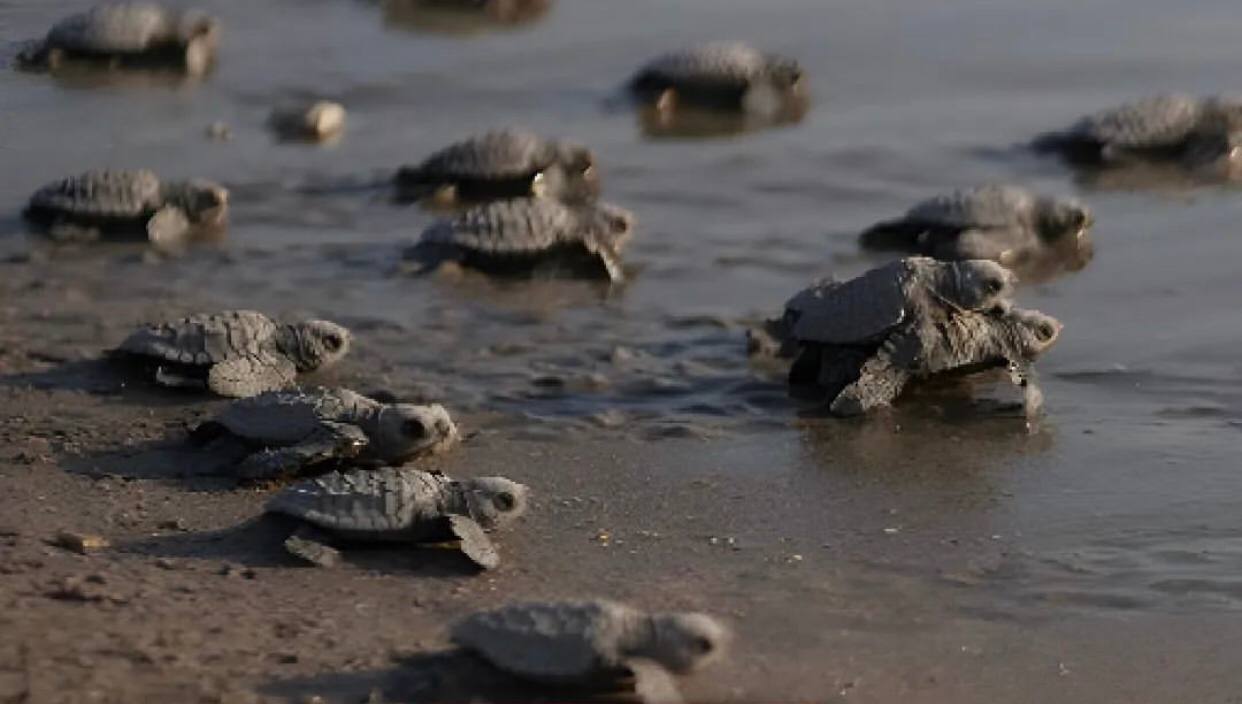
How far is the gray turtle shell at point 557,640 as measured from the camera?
156 inches

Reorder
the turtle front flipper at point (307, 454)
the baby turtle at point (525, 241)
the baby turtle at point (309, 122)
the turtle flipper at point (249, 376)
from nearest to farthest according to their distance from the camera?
the turtle front flipper at point (307, 454) < the turtle flipper at point (249, 376) < the baby turtle at point (525, 241) < the baby turtle at point (309, 122)

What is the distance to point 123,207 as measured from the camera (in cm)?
767

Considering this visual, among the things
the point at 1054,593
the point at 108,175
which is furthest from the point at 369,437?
the point at 108,175

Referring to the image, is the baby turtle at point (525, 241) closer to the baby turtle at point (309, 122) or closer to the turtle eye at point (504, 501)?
the baby turtle at point (309, 122)

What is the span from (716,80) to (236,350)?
415cm

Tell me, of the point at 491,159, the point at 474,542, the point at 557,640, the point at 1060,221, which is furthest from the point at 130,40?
the point at 557,640

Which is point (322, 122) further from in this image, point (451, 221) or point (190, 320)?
point (190, 320)

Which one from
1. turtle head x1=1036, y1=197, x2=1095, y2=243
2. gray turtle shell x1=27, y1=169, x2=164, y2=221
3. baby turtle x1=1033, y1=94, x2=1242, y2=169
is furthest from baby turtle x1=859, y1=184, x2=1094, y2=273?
gray turtle shell x1=27, y1=169, x2=164, y2=221

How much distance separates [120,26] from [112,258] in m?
3.36

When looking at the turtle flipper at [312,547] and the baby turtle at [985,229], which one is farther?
the baby turtle at [985,229]

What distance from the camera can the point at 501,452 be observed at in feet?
18.6

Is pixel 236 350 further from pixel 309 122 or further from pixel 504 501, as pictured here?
pixel 309 122

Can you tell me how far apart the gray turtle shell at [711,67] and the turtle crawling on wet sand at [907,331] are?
3.53 m

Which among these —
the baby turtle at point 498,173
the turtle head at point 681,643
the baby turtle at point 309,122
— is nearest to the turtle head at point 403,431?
the turtle head at point 681,643
